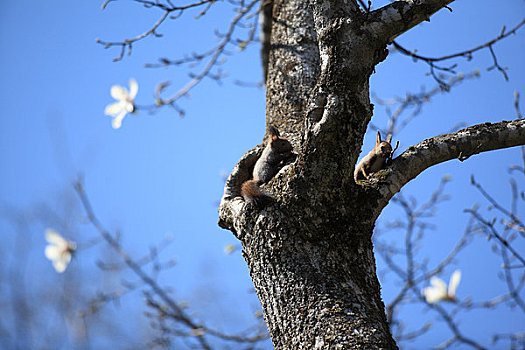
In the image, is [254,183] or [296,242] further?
[254,183]

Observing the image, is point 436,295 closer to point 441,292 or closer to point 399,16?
point 441,292

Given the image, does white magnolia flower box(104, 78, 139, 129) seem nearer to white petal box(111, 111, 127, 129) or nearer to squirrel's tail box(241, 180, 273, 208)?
white petal box(111, 111, 127, 129)

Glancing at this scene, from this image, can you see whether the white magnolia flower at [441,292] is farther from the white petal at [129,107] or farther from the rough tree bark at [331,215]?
the white petal at [129,107]

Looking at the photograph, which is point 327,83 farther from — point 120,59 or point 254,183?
point 120,59

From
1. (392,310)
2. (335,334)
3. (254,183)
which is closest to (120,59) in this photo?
(254,183)

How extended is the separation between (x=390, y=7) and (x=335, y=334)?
1.08 meters

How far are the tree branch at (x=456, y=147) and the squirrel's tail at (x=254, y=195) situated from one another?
0.49 m

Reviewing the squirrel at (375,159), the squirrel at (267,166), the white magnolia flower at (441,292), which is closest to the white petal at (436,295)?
the white magnolia flower at (441,292)

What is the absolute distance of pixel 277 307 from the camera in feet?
5.28

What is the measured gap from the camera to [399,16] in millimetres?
1721

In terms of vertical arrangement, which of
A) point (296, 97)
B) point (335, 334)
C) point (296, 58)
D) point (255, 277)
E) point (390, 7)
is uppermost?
point (296, 58)

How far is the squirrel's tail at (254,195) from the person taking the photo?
5.65 ft

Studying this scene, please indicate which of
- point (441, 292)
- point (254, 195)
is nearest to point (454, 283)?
point (441, 292)

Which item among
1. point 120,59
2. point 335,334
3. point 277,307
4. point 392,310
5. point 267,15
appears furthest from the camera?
point 392,310
